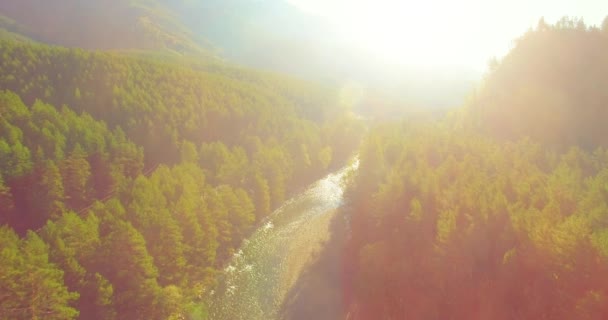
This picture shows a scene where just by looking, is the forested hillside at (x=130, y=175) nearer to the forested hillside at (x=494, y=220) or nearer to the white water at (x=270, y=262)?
the white water at (x=270, y=262)

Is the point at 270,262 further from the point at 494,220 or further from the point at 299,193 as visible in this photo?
the point at 494,220

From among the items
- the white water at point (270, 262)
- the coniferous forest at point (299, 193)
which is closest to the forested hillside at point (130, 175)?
the coniferous forest at point (299, 193)

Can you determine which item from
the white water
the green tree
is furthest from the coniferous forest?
the white water

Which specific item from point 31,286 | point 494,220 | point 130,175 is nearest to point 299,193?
point 130,175

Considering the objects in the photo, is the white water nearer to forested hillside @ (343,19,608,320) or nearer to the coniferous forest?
the coniferous forest

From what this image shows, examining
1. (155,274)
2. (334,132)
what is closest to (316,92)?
(334,132)

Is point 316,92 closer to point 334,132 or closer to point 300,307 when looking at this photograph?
point 334,132

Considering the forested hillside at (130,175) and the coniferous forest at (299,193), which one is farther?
the forested hillside at (130,175)
